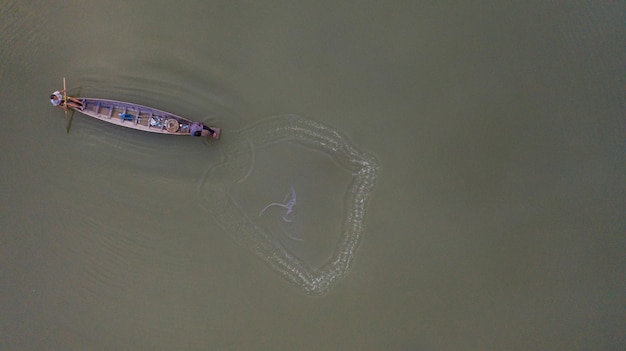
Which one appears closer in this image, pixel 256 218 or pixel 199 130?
pixel 199 130

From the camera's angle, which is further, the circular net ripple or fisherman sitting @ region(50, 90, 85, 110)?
the circular net ripple

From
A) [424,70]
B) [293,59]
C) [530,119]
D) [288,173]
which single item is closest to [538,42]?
[530,119]

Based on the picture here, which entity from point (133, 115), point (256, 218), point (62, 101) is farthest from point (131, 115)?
point (256, 218)

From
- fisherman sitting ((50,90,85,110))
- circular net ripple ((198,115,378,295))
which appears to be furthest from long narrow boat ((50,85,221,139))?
circular net ripple ((198,115,378,295))

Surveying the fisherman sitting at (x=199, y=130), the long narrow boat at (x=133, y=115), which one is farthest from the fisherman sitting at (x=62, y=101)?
the fisherman sitting at (x=199, y=130)

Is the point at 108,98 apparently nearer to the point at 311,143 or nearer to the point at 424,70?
the point at 311,143

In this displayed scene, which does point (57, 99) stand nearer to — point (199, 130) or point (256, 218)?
point (199, 130)

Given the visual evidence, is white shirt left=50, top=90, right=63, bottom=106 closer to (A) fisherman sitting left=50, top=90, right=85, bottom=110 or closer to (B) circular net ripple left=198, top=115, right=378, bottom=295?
(A) fisherman sitting left=50, top=90, right=85, bottom=110
